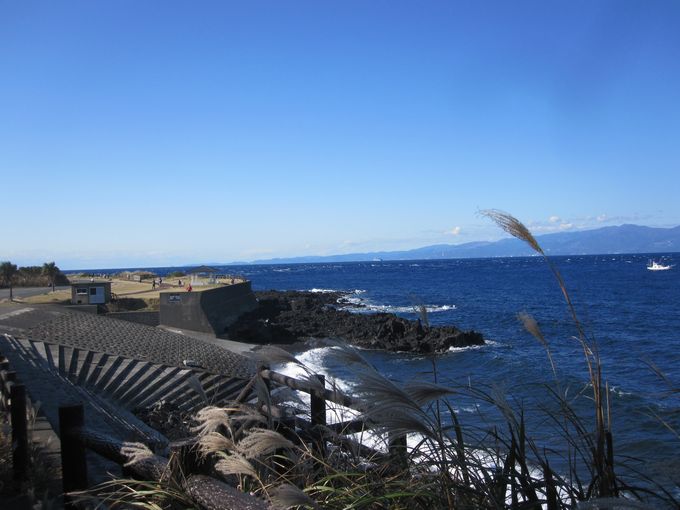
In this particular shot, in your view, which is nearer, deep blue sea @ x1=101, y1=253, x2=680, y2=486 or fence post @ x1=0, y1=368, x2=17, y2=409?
deep blue sea @ x1=101, y1=253, x2=680, y2=486

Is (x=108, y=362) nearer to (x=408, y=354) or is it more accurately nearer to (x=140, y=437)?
(x=140, y=437)

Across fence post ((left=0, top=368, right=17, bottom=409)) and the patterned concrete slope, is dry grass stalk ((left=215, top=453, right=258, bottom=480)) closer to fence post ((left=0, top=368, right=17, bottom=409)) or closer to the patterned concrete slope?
fence post ((left=0, top=368, right=17, bottom=409))

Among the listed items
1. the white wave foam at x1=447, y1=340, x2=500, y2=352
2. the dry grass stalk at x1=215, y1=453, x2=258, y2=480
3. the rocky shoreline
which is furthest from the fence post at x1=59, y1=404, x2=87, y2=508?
the white wave foam at x1=447, y1=340, x2=500, y2=352

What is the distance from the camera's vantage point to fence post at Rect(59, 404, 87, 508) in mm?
3208

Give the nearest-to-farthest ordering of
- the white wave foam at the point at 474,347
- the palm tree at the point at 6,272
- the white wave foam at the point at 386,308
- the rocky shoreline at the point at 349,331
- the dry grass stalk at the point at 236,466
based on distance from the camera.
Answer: the dry grass stalk at the point at 236,466 < the white wave foam at the point at 474,347 < the rocky shoreline at the point at 349,331 < the palm tree at the point at 6,272 < the white wave foam at the point at 386,308

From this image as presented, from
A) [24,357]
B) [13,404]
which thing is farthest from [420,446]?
[24,357]

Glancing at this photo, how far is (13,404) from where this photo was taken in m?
5.20

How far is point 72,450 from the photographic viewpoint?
3.22 m

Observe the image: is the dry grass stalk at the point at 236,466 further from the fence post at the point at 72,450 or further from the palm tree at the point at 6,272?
the palm tree at the point at 6,272

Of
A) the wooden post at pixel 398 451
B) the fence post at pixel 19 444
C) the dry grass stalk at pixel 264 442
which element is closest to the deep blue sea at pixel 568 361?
the wooden post at pixel 398 451

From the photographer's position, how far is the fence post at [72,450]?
321 centimetres

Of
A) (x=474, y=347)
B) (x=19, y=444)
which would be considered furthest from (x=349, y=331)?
(x=19, y=444)

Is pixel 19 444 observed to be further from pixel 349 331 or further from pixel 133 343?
pixel 349 331

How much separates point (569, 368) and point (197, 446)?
63.1 feet
